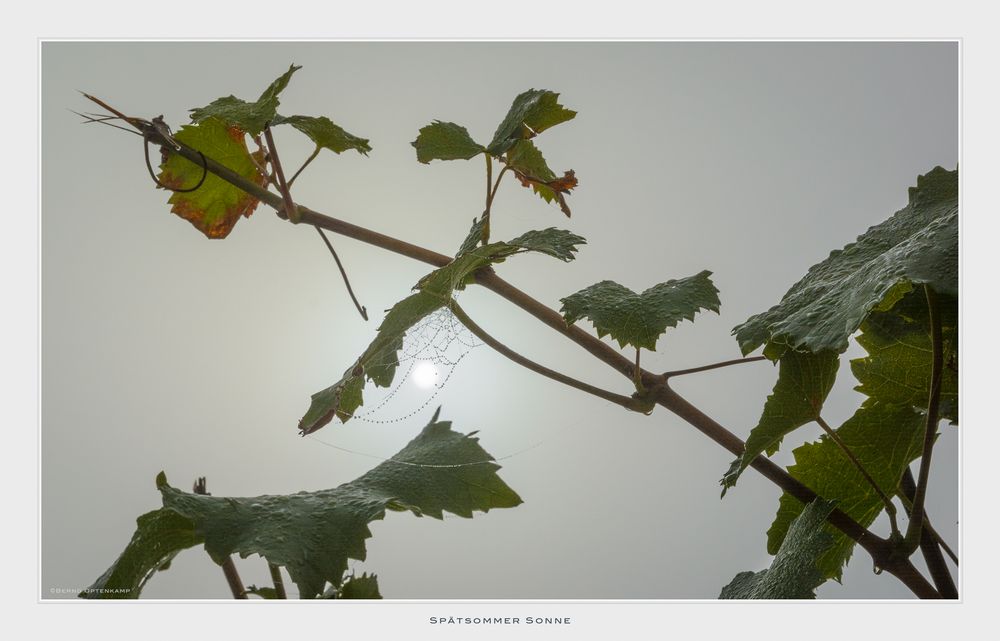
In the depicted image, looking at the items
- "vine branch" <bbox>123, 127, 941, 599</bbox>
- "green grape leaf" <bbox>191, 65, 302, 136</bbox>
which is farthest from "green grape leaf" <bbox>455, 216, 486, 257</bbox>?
"green grape leaf" <bbox>191, 65, 302, 136</bbox>

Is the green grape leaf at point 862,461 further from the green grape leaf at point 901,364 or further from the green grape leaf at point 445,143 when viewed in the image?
the green grape leaf at point 445,143

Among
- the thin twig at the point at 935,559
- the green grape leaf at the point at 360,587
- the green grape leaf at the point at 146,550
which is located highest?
the green grape leaf at the point at 146,550

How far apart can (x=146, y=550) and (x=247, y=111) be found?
247mm

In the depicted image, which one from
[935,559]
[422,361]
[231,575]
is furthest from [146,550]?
[935,559]

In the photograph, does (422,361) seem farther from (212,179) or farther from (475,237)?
(212,179)

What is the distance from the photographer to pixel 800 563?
408 mm

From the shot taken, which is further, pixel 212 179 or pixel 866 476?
pixel 212 179

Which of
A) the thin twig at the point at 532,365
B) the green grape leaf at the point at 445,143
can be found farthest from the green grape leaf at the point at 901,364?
the green grape leaf at the point at 445,143

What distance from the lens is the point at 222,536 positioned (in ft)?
1.22

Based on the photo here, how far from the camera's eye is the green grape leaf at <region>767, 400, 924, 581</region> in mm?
474

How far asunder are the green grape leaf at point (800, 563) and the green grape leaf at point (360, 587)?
0.64ft

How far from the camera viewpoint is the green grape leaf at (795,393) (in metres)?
0.44
